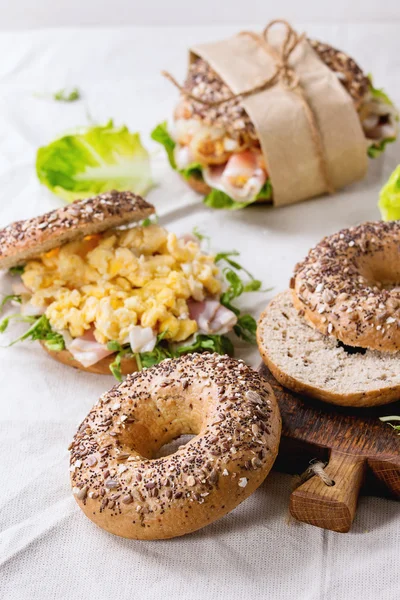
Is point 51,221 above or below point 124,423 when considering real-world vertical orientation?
above

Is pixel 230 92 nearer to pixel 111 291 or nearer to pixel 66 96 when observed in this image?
pixel 111 291

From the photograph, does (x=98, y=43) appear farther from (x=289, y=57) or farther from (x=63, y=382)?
(x=63, y=382)

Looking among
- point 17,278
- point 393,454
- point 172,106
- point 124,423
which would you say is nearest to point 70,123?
point 172,106

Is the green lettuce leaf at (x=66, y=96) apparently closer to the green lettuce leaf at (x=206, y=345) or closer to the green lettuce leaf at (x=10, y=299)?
the green lettuce leaf at (x=10, y=299)

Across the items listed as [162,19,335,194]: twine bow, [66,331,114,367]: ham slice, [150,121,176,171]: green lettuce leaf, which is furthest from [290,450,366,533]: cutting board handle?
[150,121,176,171]: green lettuce leaf

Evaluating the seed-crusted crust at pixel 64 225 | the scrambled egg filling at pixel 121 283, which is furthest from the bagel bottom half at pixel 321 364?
the seed-crusted crust at pixel 64 225
